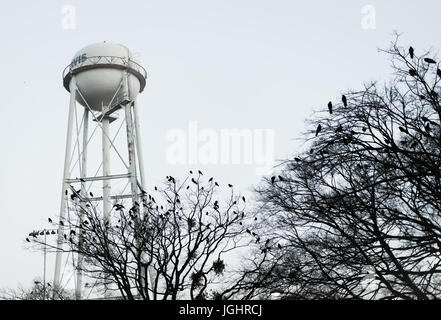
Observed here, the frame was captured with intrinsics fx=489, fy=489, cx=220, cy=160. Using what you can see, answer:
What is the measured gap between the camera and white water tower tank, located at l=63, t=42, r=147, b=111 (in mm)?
22844

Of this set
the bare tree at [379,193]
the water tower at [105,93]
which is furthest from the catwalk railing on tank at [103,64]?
the bare tree at [379,193]

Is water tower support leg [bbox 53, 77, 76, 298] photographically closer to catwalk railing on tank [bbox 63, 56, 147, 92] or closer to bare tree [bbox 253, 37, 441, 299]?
catwalk railing on tank [bbox 63, 56, 147, 92]

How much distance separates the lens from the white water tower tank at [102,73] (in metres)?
22.8

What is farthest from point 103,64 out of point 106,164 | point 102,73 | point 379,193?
point 379,193

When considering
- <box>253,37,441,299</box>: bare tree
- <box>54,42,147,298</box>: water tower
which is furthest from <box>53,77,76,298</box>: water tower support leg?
<box>253,37,441,299</box>: bare tree

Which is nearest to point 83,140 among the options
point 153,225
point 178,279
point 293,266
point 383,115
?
point 153,225

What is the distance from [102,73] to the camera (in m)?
22.8

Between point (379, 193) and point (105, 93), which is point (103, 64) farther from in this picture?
point (379, 193)

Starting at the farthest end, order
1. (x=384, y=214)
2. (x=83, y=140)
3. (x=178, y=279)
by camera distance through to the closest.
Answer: (x=83, y=140) < (x=178, y=279) < (x=384, y=214)

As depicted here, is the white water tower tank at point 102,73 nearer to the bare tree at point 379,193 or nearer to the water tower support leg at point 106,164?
the water tower support leg at point 106,164
